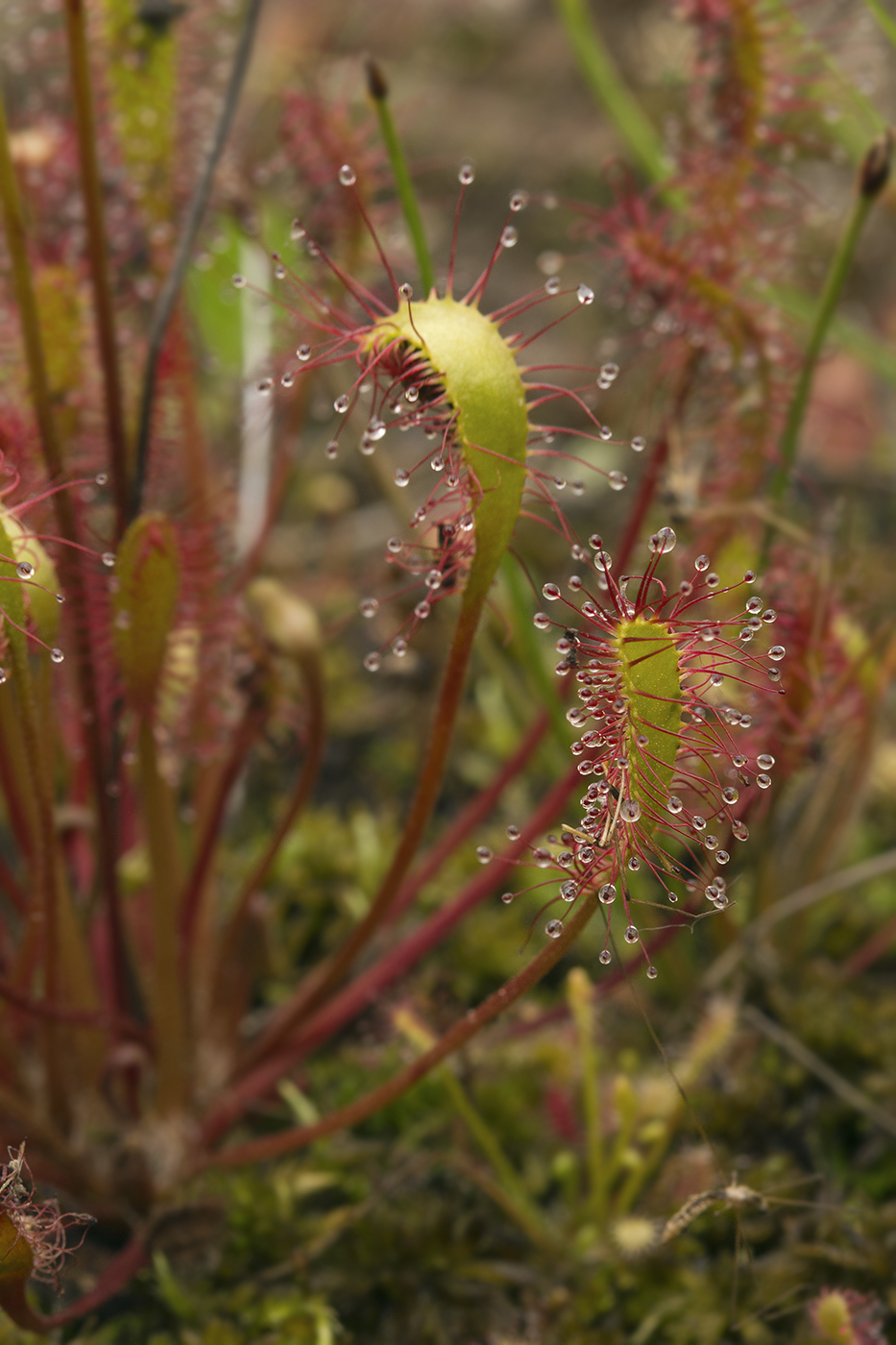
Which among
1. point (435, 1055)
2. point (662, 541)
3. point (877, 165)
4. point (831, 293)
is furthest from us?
point (831, 293)

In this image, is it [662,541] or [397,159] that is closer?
[662,541]

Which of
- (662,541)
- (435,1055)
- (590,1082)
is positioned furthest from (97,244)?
(590,1082)

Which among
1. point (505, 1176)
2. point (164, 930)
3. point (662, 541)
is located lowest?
point (505, 1176)

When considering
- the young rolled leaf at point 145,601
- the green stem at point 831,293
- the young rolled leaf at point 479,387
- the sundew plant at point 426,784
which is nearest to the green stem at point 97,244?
the sundew plant at point 426,784

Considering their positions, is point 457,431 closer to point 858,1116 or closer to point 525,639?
point 525,639

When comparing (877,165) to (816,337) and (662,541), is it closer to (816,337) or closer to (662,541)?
(816,337)

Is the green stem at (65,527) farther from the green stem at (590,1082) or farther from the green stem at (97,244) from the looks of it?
the green stem at (590,1082)
